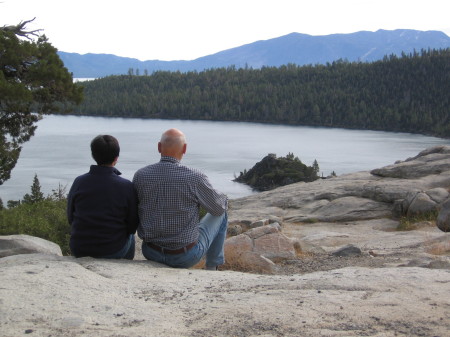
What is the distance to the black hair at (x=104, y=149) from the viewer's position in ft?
20.7

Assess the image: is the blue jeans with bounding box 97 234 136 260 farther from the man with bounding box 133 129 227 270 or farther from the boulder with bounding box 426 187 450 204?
the boulder with bounding box 426 187 450 204

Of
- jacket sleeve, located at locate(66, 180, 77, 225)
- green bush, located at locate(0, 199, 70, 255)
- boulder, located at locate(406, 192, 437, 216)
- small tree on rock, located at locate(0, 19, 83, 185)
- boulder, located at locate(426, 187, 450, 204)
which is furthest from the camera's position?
small tree on rock, located at locate(0, 19, 83, 185)

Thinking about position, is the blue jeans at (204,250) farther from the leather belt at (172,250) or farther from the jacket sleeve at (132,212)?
the jacket sleeve at (132,212)

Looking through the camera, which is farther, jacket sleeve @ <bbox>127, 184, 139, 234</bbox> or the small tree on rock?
the small tree on rock

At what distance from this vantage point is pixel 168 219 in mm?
6543

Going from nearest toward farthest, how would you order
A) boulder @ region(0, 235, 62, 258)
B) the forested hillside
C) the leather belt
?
the leather belt, boulder @ region(0, 235, 62, 258), the forested hillside

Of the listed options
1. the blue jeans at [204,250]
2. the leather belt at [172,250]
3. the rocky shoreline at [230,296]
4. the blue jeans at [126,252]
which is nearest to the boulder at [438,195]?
the rocky shoreline at [230,296]

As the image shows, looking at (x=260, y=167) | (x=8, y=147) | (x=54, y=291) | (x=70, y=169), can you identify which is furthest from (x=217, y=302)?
(x=70, y=169)

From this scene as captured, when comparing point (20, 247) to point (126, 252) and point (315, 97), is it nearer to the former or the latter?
point (126, 252)

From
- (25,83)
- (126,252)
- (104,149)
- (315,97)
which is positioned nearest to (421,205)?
(126,252)

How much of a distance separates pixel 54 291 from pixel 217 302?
1439 mm

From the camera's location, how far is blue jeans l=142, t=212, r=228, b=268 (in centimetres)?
668

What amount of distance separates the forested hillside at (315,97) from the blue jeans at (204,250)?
111 metres

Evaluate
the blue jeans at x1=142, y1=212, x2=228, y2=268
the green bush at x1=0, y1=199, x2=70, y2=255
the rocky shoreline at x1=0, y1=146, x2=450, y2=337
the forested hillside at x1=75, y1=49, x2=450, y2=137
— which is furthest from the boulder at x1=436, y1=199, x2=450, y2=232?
the forested hillside at x1=75, y1=49, x2=450, y2=137
